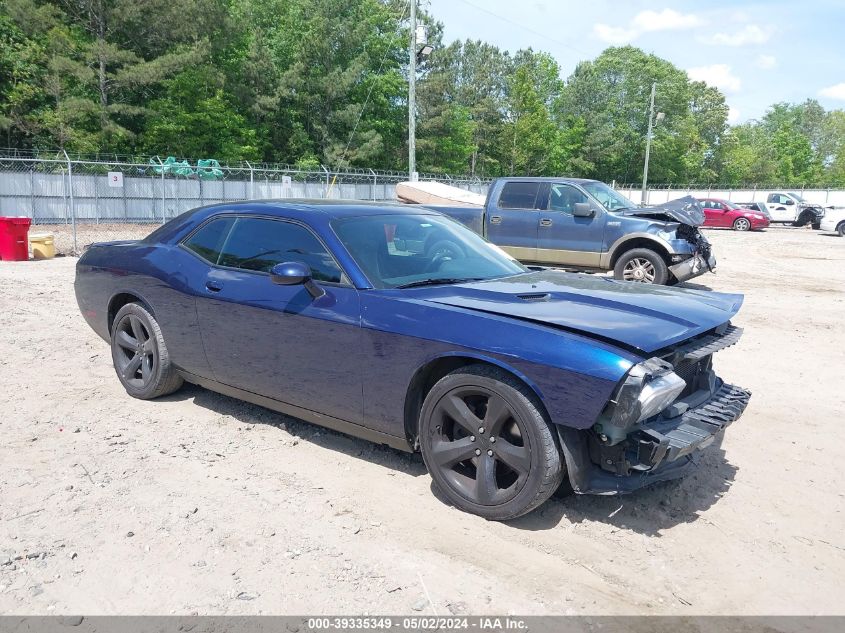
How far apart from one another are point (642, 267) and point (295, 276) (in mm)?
8080

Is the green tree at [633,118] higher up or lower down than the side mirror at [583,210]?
higher up

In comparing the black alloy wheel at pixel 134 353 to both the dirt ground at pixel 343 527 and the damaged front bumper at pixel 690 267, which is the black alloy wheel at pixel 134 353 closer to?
the dirt ground at pixel 343 527

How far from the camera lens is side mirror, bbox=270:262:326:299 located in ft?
12.4

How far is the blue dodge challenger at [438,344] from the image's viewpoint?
304 centimetres

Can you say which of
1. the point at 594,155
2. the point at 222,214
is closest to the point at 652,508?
the point at 222,214

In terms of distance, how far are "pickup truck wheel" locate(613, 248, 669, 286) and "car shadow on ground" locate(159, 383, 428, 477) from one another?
719cm

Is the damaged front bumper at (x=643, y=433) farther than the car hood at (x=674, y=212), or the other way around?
the car hood at (x=674, y=212)

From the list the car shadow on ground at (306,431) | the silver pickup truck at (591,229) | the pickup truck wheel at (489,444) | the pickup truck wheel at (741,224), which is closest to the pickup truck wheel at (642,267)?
the silver pickup truck at (591,229)

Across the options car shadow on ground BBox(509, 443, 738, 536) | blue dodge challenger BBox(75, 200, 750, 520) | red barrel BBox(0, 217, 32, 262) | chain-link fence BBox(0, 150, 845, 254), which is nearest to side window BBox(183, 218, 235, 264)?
blue dodge challenger BBox(75, 200, 750, 520)

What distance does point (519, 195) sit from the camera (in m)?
11.6

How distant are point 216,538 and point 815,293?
451 inches

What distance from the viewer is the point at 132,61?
3378cm

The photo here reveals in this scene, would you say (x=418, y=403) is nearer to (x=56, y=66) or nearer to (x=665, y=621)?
(x=665, y=621)

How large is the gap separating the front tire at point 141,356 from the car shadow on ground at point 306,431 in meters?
0.19
